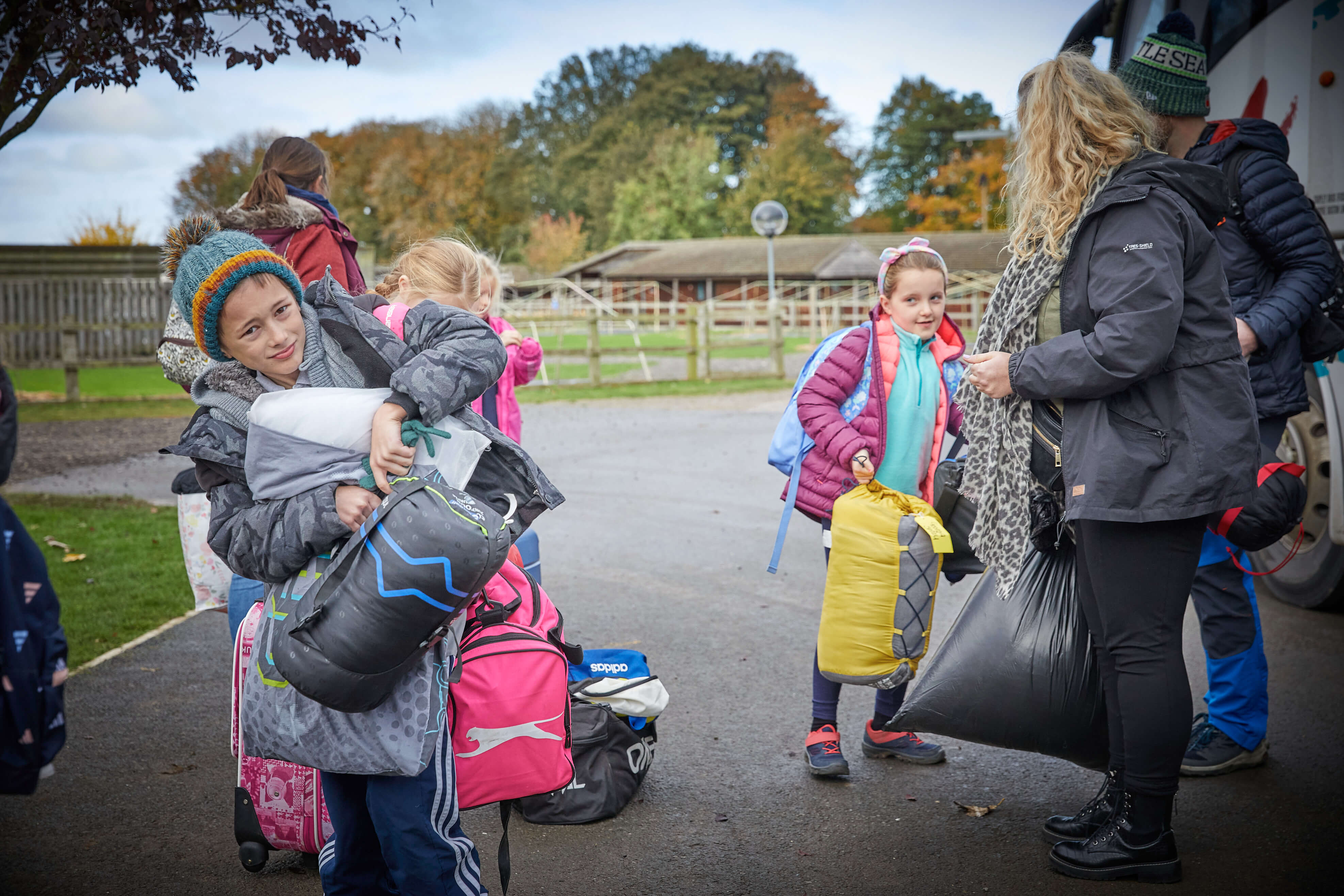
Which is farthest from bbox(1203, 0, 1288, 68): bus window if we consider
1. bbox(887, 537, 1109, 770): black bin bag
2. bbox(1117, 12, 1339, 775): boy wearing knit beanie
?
bbox(887, 537, 1109, 770): black bin bag

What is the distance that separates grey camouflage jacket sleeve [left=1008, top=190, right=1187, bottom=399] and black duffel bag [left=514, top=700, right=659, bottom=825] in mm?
1695

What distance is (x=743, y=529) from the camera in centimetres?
749

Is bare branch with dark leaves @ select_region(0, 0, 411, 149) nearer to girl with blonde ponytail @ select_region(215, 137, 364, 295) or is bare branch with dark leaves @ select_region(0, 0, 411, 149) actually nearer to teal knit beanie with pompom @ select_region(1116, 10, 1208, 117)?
Result: girl with blonde ponytail @ select_region(215, 137, 364, 295)

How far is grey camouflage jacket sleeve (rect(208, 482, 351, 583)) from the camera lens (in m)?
2.09

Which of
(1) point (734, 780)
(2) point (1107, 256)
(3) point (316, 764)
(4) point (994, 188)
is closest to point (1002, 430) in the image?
(2) point (1107, 256)

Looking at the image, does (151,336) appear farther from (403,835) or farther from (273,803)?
(403,835)

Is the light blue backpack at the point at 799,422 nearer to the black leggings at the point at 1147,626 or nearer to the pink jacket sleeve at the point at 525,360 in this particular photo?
the black leggings at the point at 1147,626

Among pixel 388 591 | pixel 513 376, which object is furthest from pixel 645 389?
pixel 388 591

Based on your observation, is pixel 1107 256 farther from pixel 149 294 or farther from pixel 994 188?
pixel 994 188

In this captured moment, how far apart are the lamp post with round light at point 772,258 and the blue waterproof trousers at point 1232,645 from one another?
16638mm

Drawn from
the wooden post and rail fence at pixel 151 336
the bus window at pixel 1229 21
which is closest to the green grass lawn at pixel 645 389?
the wooden post and rail fence at pixel 151 336

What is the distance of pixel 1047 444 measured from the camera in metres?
2.81

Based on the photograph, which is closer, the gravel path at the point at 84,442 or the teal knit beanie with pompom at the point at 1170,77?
the teal knit beanie with pompom at the point at 1170,77

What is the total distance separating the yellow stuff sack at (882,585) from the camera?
3316 millimetres
